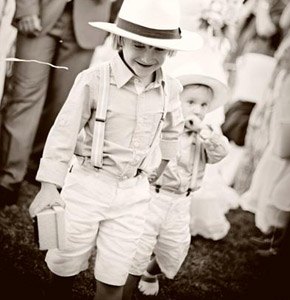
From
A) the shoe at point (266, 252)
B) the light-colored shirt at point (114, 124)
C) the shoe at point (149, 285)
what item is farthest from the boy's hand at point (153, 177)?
the shoe at point (266, 252)

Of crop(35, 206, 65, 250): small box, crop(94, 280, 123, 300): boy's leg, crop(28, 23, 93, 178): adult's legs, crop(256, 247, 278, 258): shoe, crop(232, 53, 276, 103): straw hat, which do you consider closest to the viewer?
crop(35, 206, 65, 250): small box

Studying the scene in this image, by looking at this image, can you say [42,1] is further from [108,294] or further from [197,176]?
[108,294]

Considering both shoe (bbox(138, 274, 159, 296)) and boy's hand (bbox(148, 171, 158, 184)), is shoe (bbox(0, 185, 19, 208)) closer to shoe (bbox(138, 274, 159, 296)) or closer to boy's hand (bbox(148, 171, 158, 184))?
shoe (bbox(138, 274, 159, 296))

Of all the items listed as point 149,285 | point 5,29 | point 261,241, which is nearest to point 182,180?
point 149,285

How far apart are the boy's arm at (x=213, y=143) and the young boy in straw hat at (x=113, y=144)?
28 cm

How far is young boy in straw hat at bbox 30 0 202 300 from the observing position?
192cm

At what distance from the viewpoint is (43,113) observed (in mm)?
3156

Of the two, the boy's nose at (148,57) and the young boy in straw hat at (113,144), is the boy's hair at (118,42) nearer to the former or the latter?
the young boy in straw hat at (113,144)

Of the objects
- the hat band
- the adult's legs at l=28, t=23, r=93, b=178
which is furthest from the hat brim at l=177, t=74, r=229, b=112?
the adult's legs at l=28, t=23, r=93, b=178

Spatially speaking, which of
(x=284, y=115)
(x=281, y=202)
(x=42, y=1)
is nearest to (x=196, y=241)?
(x=281, y=202)

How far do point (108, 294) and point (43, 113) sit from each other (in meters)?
1.40

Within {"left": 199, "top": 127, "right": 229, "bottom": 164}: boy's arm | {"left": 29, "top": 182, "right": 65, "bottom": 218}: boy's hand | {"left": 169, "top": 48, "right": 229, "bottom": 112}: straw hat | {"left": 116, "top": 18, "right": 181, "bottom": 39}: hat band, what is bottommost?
{"left": 29, "top": 182, "right": 65, "bottom": 218}: boy's hand

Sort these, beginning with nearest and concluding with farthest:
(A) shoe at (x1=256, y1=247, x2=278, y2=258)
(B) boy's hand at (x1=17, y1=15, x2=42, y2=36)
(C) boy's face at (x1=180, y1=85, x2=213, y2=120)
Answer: (C) boy's face at (x1=180, y1=85, x2=213, y2=120) → (B) boy's hand at (x1=17, y1=15, x2=42, y2=36) → (A) shoe at (x1=256, y1=247, x2=278, y2=258)

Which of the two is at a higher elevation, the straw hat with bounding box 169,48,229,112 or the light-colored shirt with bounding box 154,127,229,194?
the straw hat with bounding box 169,48,229,112
